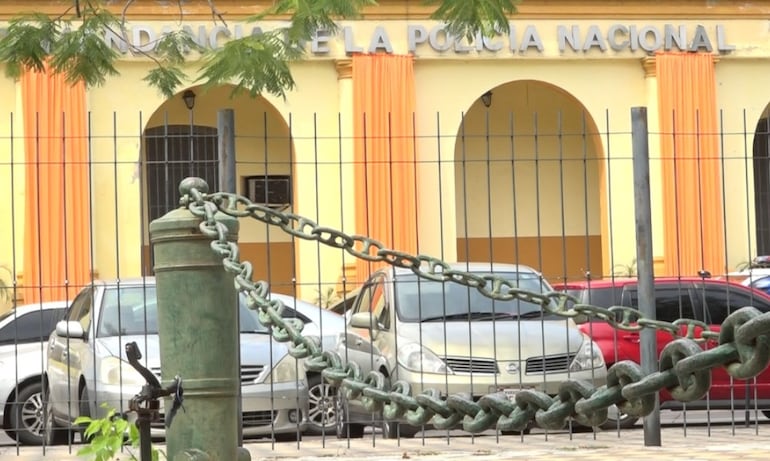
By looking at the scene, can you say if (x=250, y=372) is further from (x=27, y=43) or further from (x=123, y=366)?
(x=27, y=43)

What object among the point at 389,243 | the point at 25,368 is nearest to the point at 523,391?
the point at 25,368

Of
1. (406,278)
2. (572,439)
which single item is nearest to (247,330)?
(406,278)

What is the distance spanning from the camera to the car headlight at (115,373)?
11.0m

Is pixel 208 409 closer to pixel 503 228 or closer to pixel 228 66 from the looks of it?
pixel 228 66

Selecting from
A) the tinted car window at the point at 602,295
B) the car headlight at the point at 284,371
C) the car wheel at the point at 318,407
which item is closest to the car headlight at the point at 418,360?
the car wheel at the point at 318,407

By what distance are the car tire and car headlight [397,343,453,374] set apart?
265 centimetres

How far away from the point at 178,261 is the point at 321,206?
1816cm

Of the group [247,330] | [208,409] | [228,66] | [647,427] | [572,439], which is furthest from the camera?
[247,330]

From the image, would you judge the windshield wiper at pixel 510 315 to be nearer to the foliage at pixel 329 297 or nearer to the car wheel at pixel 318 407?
the car wheel at pixel 318 407

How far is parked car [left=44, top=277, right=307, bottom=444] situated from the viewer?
10875 millimetres

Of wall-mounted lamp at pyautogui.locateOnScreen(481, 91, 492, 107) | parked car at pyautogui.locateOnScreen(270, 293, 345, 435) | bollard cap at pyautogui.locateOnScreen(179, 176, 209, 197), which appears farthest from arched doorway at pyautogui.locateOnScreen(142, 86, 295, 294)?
bollard cap at pyautogui.locateOnScreen(179, 176, 209, 197)

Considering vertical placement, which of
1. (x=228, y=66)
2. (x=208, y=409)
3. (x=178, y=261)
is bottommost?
(x=208, y=409)

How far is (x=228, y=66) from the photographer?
36.9 feet

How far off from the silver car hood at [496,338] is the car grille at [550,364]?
0.04 m
